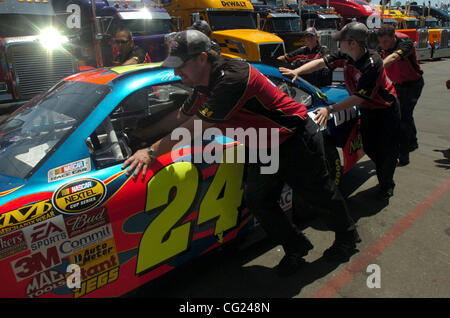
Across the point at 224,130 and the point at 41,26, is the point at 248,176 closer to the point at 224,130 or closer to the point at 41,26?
the point at 224,130

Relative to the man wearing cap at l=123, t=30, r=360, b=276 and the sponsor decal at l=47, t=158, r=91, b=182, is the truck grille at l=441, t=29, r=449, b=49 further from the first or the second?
the sponsor decal at l=47, t=158, r=91, b=182

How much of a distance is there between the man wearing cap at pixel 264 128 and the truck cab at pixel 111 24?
755 cm

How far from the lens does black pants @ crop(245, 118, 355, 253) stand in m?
2.50

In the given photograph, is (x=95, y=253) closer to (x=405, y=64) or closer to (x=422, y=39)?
(x=405, y=64)

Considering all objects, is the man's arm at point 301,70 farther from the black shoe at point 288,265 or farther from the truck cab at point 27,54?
the truck cab at point 27,54

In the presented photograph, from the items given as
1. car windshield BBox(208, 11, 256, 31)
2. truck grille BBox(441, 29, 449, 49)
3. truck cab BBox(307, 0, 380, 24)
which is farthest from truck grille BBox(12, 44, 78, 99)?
truck grille BBox(441, 29, 449, 49)

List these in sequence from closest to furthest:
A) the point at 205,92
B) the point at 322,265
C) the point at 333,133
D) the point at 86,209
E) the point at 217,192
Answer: the point at 86,209, the point at 205,92, the point at 217,192, the point at 322,265, the point at 333,133

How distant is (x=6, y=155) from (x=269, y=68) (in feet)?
6.90

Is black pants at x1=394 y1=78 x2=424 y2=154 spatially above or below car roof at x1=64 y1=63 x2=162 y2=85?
below

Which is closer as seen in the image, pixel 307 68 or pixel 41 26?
pixel 307 68

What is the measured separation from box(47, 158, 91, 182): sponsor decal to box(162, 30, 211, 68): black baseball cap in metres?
0.73

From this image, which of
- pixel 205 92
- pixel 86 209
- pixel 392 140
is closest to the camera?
pixel 86 209

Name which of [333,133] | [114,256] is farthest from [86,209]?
[333,133]

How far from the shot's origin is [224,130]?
255 centimetres
